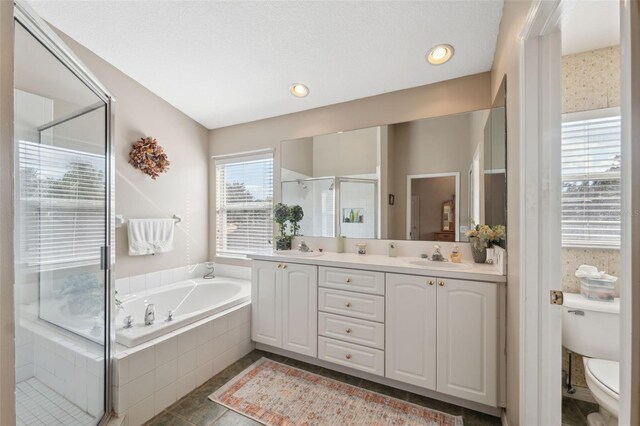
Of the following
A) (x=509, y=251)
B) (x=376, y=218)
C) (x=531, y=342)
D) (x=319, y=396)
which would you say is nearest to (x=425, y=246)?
(x=376, y=218)

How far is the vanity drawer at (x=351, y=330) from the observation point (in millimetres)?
1994

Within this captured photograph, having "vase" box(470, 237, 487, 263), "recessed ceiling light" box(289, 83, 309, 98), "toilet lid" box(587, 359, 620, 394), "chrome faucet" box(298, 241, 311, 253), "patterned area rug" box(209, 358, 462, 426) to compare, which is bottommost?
"patterned area rug" box(209, 358, 462, 426)

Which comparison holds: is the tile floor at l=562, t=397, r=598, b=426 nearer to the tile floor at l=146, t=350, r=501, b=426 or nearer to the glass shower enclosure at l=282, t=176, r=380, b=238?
the tile floor at l=146, t=350, r=501, b=426

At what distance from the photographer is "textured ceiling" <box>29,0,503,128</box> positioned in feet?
5.65

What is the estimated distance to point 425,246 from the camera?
7.60ft

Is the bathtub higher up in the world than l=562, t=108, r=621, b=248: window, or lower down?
lower down

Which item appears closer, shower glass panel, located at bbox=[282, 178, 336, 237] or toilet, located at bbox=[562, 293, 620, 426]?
toilet, located at bbox=[562, 293, 620, 426]

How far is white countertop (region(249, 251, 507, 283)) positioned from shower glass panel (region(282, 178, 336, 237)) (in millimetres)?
402

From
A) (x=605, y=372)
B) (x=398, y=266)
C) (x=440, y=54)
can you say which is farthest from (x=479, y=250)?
(x=440, y=54)

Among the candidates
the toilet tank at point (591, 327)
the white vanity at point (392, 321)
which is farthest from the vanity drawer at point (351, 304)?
the toilet tank at point (591, 327)

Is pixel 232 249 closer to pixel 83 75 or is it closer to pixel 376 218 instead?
pixel 376 218

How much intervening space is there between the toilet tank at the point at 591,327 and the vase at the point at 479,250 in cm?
51

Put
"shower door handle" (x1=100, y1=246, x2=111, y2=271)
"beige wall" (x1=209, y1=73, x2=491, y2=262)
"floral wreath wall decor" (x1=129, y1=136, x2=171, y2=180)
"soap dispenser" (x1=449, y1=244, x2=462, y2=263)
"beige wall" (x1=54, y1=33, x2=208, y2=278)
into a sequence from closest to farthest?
"shower door handle" (x1=100, y1=246, x2=111, y2=271) → "soap dispenser" (x1=449, y1=244, x2=462, y2=263) → "beige wall" (x1=209, y1=73, x2=491, y2=262) → "beige wall" (x1=54, y1=33, x2=208, y2=278) → "floral wreath wall decor" (x1=129, y1=136, x2=171, y2=180)

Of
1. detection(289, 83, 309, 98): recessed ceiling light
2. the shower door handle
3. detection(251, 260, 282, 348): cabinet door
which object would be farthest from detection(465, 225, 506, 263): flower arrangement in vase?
the shower door handle
